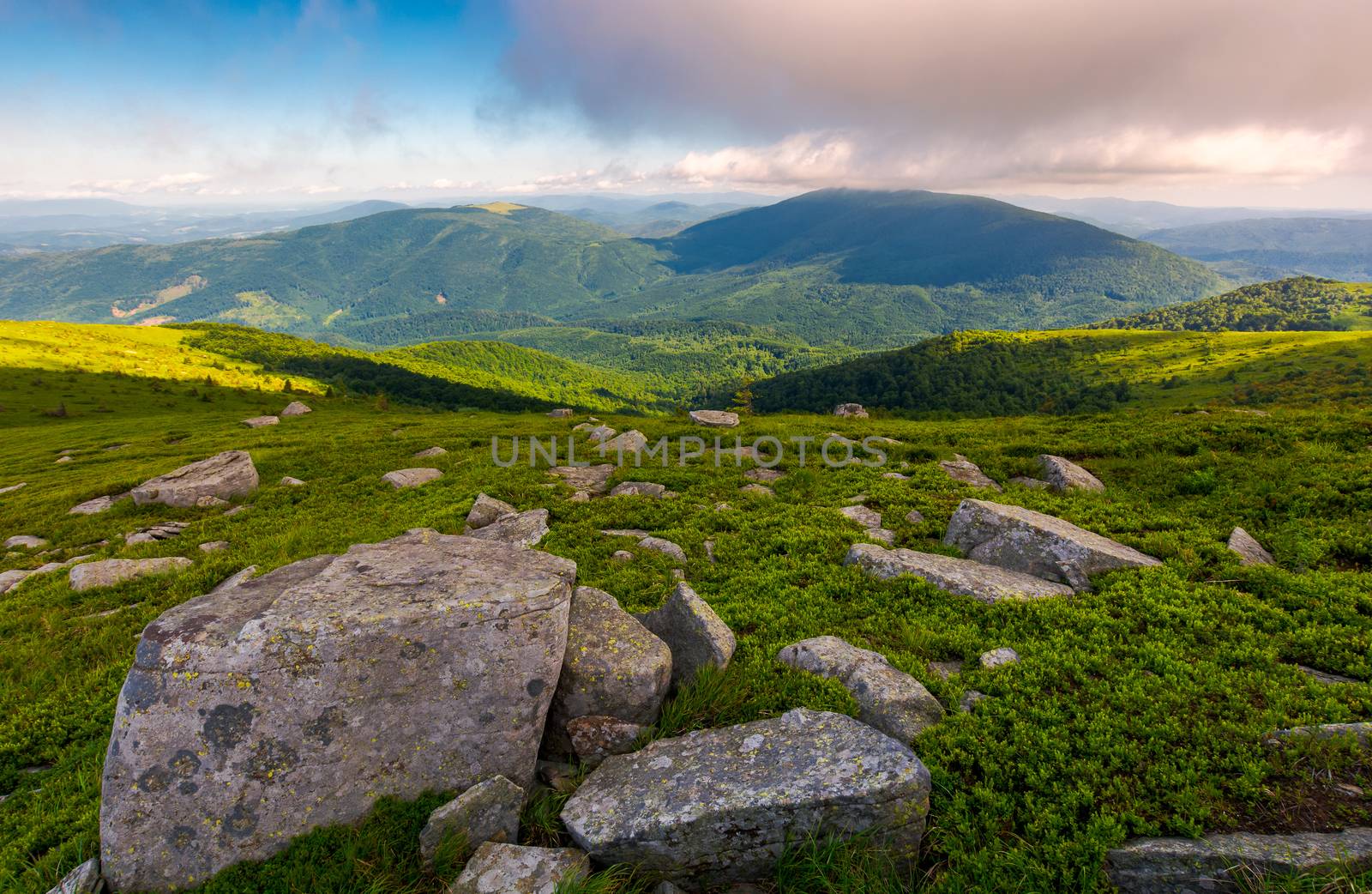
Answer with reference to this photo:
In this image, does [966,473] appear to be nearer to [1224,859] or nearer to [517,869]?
[1224,859]

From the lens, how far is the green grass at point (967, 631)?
20.5ft

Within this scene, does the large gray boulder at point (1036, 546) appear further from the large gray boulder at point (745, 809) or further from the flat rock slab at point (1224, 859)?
the large gray boulder at point (745, 809)

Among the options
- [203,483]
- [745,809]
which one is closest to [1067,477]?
[745,809]

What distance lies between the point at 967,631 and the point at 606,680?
678 centimetres

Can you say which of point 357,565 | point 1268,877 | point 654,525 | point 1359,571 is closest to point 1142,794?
point 1268,877

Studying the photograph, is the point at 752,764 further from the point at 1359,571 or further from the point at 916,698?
the point at 1359,571

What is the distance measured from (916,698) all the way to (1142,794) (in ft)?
8.73

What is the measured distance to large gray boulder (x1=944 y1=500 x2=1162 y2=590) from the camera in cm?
1186

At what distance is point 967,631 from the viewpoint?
10172 mm

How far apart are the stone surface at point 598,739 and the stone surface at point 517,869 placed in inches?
58.5

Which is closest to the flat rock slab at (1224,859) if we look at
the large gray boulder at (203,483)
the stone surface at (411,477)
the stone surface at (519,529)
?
the stone surface at (519,529)

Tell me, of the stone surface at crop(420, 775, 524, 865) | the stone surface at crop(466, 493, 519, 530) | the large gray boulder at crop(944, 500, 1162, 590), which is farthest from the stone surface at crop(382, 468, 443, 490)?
the large gray boulder at crop(944, 500, 1162, 590)

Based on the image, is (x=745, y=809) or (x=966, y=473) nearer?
(x=745, y=809)

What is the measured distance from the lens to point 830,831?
20.5 ft
